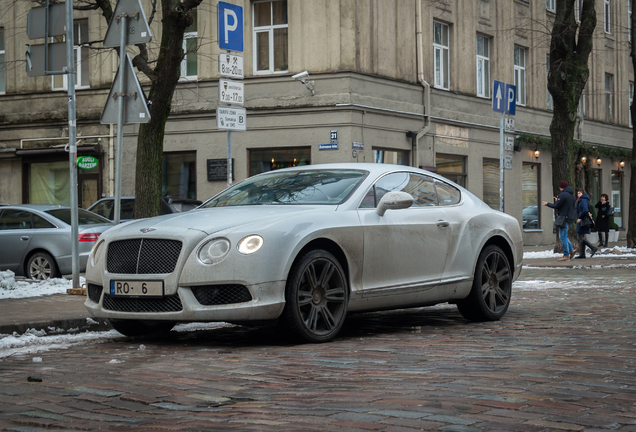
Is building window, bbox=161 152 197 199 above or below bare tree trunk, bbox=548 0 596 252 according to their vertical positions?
below

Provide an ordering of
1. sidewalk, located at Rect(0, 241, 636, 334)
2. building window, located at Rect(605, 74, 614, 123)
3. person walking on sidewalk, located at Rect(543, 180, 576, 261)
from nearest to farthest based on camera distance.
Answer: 1. sidewalk, located at Rect(0, 241, 636, 334)
2. person walking on sidewalk, located at Rect(543, 180, 576, 261)
3. building window, located at Rect(605, 74, 614, 123)

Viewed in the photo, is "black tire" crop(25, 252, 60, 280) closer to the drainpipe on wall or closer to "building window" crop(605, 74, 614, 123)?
the drainpipe on wall

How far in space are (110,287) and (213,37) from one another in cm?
2014

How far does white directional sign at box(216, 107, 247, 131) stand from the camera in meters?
13.8

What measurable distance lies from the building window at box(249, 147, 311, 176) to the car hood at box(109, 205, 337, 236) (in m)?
17.7

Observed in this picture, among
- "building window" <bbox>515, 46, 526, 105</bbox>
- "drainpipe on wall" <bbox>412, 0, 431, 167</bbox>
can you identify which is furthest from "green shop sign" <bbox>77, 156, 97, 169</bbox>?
"building window" <bbox>515, 46, 526, 105</bbox>

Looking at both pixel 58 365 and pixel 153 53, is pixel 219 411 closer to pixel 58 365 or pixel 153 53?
pixel 58 365

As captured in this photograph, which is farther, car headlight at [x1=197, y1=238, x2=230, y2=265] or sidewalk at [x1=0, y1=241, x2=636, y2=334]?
sidewalk at [x1=0, y1=241, x2=636, y2=334]

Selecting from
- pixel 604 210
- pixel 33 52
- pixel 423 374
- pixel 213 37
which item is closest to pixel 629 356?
pixel 423 374

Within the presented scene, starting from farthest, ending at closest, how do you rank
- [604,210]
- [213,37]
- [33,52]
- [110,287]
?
1. [604,210]
2. [213,37]
3. [33,52]
4. [110,287]

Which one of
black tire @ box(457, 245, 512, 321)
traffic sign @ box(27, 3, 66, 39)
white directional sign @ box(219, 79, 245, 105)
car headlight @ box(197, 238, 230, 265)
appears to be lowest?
black tire @ box(457, 245, 512, 321)

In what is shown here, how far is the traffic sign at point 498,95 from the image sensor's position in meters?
18.7

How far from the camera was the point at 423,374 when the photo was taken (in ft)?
18.8

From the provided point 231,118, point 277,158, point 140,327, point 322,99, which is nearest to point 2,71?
point 277,158
